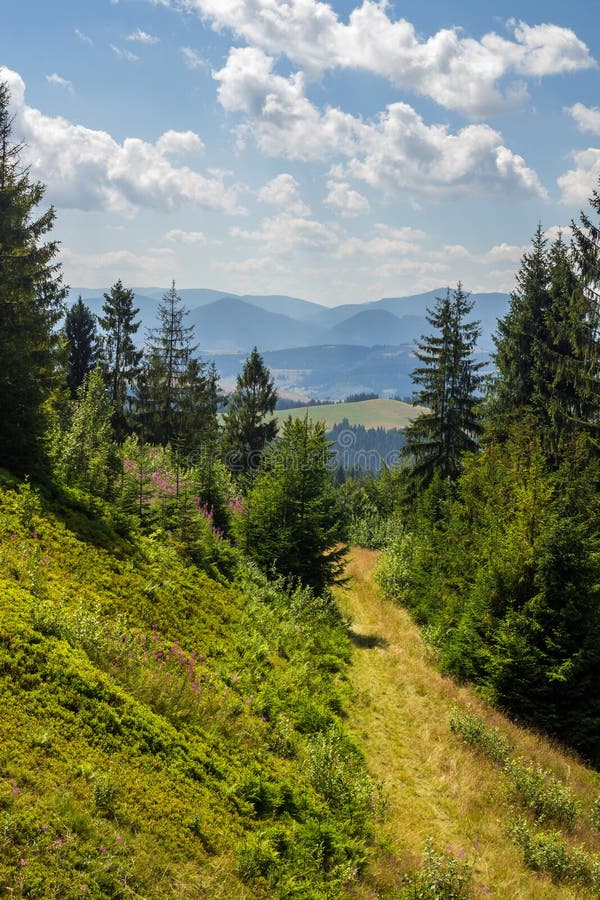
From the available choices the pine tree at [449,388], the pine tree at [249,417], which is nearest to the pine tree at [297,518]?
the pine tree at [449,388]

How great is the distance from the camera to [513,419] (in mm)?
24203

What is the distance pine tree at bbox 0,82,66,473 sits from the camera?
11.9m

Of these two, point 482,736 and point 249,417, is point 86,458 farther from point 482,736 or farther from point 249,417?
point 249,417

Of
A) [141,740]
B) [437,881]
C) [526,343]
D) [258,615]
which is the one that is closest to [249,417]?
[526,343]

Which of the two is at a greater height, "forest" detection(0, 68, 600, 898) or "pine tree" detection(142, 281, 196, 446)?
"pine tree" detection(142, 281, 196, 446)

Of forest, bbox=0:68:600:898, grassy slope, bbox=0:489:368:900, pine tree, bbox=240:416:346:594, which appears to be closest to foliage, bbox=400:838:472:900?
forest, bbox=0:68:600:898

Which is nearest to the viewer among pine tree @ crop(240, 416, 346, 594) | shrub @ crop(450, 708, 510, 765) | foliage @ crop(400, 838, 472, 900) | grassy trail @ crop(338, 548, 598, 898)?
foliage @ crop(400, 838, 472, 900)

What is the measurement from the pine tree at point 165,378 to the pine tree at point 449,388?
18.8 meters

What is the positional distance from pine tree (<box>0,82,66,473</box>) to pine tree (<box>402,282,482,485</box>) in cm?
1997

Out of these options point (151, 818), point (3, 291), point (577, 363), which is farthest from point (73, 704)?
point (577, 363)

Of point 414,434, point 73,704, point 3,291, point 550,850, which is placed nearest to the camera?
point 73,704

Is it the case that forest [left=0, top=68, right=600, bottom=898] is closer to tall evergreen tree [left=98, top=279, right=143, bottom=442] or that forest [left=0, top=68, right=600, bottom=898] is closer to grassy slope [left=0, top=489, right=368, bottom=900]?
grassy slope [left=0, top=489, right=368, bottom=900]

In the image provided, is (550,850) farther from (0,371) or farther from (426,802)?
(0,371)

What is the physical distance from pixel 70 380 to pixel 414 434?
27679mm
